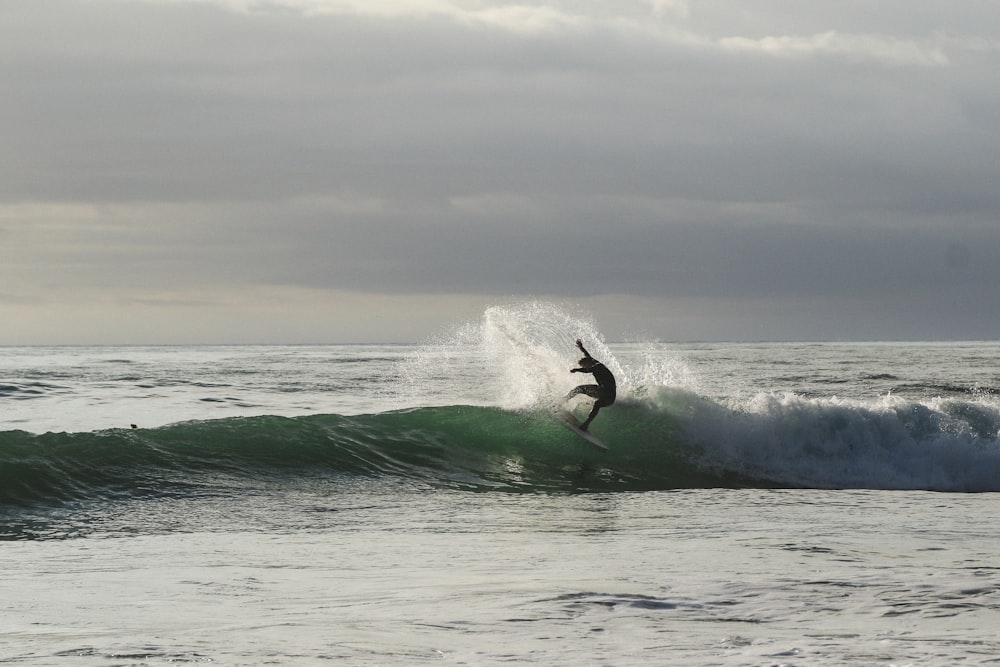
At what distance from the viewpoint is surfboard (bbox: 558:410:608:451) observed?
757 inches

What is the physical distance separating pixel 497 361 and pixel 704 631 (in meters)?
15.7

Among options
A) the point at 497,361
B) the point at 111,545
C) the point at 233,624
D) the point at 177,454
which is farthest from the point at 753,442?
the point at 233,624

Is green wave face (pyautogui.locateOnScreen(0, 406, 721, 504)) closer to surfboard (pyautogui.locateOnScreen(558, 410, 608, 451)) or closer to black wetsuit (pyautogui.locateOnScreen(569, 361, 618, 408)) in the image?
surfboard (pyautogui.locateOnScreen(558, 410, 608, 451))

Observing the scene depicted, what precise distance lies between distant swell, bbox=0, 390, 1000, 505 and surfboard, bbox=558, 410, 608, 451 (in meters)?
0.16

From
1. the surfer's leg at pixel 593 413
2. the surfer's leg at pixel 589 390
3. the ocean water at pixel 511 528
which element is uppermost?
the surfer's leg at pixel 589 390

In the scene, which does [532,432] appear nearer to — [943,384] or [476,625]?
[476,625]

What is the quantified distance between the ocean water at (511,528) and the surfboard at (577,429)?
0.59 ft

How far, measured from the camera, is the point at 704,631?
21.1ft

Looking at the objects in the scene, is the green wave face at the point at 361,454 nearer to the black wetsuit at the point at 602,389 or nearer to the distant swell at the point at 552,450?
the distant swell at the point at 552,450

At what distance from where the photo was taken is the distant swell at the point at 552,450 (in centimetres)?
1559

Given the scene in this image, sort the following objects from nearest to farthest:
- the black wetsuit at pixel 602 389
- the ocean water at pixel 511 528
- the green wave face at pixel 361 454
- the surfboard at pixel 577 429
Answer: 1. the ocean water at pixel 511 528
2. the green wave face at pixel 361 454
3. the black wetsuit at pixel 602 389
4. the surfboard at pixel 577 429

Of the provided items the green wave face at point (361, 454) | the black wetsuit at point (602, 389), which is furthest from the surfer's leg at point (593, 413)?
the green wave face at point (361, 454)

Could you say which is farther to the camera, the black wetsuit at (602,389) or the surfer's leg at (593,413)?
the surfer's leg at (593,413)

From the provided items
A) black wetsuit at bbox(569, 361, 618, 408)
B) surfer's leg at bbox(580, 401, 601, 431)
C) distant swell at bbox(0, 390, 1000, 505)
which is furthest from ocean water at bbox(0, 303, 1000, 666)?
black wetsuit at bbox(569, 361, 618, 408)
